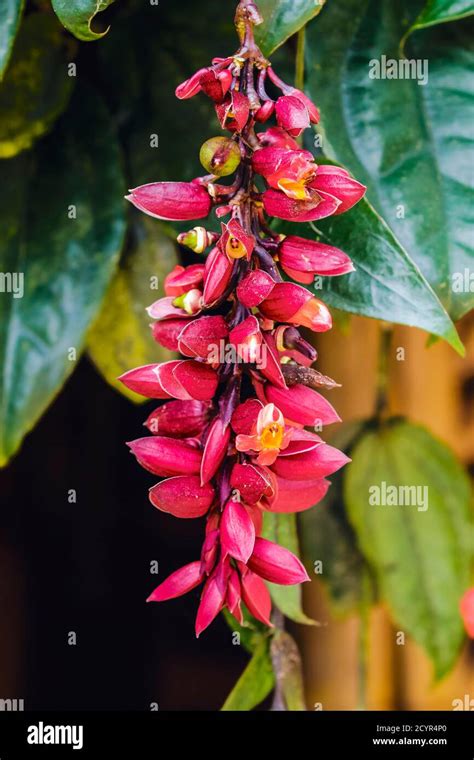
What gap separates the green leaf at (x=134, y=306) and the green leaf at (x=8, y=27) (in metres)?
0.18

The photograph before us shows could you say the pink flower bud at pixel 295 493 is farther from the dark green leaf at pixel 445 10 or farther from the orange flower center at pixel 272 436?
the dark green leaf at pixel 445 10

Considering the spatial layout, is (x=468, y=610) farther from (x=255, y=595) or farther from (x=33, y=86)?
(x=33, y=86)

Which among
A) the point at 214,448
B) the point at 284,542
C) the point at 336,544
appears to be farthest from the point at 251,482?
the point at 336,544

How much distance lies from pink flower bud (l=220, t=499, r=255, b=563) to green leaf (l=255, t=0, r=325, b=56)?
0.63ft

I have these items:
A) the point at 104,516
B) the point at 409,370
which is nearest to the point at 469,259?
the point at 409,370

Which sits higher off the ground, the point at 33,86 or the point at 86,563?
the point at 33,86

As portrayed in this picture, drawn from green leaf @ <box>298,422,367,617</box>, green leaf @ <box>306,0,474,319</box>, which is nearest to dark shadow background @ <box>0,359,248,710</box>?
green leaf @ <box>298,422,367,617</box>

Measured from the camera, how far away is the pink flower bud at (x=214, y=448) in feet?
1.09

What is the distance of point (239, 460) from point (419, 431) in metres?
0.37

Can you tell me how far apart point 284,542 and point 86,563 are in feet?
1.31

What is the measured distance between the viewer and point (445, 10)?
1.29ft

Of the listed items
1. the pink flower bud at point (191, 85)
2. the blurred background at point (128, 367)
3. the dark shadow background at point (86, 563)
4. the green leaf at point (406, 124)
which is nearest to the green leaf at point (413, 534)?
the blurred background at point (128, 367)

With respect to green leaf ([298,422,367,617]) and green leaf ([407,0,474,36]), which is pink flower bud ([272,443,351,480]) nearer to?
green leaf ([407,0,474,36])

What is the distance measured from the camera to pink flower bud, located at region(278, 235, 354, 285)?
0.34m
